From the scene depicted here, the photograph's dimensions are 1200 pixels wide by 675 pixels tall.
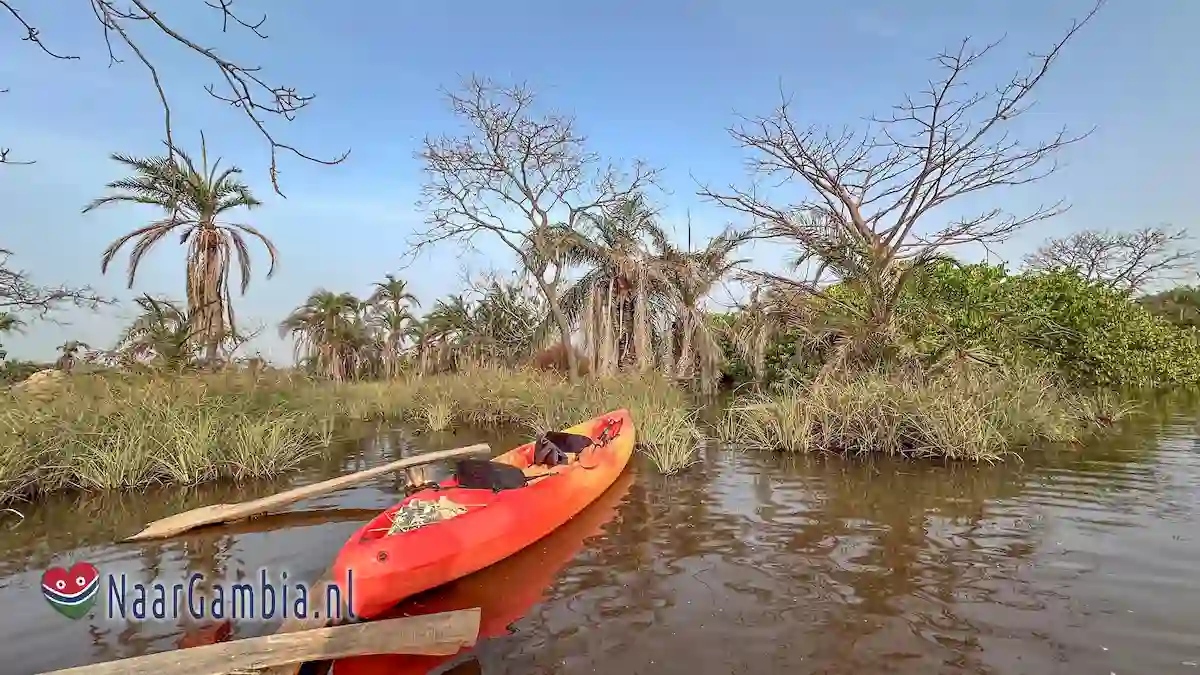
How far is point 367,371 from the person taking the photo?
29375 millimetres

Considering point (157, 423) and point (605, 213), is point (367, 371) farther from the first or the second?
point (157, 423)

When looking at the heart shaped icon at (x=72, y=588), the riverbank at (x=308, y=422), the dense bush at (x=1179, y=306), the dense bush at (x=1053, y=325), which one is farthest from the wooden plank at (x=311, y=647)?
the dense bush at (x=1179, y=306)

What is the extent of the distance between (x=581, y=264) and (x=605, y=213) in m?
1.85

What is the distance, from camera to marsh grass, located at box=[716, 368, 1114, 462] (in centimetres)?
1030

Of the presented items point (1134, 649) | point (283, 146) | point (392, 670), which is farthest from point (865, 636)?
point (283, 146)

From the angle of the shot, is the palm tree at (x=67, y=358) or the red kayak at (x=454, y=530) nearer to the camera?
the red kayak at (x=454, y=530)

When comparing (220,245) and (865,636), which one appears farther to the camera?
(220,245)

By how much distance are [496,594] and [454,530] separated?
62 cm

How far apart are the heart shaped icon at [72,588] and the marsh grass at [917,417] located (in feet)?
30.0

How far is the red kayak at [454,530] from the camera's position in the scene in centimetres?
499

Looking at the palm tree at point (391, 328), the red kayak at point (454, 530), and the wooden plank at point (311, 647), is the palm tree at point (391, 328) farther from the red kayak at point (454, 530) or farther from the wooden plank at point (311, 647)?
the wooden plank at point (311, 647)

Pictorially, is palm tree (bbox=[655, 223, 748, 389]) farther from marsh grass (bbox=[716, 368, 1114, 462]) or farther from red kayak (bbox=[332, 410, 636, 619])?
red kayak (bbox=[332, 410, 636, 619])

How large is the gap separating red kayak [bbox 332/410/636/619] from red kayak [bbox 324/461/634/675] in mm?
110

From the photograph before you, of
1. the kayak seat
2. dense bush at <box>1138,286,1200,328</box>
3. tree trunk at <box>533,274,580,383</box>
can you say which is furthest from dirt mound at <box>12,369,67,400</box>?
dense bush at <box>1138,286,1200,328</box>
